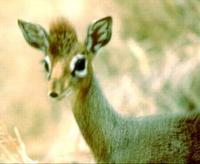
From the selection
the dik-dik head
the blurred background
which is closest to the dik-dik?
the dik-dik head

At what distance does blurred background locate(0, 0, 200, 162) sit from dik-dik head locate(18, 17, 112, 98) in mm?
1039

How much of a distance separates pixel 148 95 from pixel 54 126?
42cm

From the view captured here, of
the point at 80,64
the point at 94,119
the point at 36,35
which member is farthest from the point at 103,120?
the point at 36,35

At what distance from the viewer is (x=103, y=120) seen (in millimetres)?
3330

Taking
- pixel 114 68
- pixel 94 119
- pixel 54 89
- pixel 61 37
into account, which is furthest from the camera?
pixel 114 68

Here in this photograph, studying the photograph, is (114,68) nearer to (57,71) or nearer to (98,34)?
(98,34)

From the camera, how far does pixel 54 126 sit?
15.5 feet

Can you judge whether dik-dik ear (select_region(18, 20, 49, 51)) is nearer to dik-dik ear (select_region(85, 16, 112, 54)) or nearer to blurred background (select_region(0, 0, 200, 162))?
dik-dik ear (select_region(85, 16, 112, 54))

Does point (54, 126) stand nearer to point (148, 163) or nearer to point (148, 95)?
point (148, 95)

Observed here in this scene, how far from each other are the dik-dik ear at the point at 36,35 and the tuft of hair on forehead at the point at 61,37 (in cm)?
2

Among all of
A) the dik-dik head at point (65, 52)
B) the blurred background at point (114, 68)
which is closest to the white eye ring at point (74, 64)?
the dik-dik head at point (65, 52)

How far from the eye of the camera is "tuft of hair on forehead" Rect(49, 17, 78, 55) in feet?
10.5

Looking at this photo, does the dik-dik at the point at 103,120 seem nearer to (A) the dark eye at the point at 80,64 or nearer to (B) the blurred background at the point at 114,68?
(A) the dark eye at the point at 80,64

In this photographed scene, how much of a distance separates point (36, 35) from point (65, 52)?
6.3 inches
